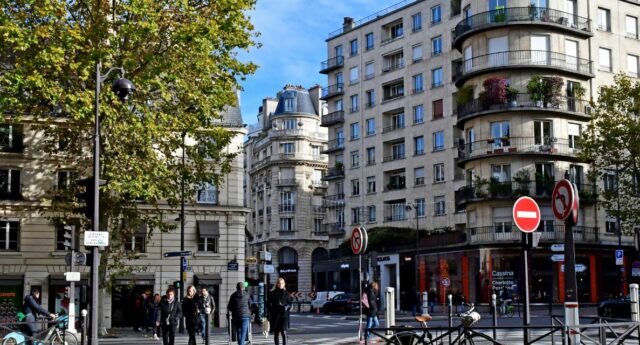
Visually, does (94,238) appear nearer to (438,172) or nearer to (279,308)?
(279,308)

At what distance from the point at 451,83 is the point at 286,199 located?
35077 mm

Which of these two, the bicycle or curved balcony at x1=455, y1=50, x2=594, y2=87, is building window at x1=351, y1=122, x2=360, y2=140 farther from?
the bicycle

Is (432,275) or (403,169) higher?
(403,169)

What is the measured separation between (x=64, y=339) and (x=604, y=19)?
45.7 m

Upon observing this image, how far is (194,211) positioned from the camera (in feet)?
129

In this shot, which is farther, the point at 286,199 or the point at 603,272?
the point at 286,199

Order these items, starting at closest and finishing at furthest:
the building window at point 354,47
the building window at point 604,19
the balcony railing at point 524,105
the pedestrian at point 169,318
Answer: the pedestrian at point 169,318 → the balcony railing at point 524,105 → the building window at point 604,19 → the building window at point 354,47

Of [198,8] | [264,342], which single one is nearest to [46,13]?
[198,8]

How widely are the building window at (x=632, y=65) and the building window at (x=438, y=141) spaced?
43.7 feet

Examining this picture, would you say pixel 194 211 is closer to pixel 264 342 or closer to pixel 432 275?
pixel 264 342

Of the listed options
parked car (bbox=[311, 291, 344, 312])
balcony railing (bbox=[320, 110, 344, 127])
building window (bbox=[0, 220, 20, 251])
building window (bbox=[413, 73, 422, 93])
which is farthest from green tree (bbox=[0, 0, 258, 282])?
balcony railing (bbox=[320, 110, 344, 127])

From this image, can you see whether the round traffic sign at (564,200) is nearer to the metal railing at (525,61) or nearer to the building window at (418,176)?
the metal railing at (525,61)

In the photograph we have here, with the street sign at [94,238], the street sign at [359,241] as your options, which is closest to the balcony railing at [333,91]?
the street sign at [359,241]

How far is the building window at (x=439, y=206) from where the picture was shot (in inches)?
2421
